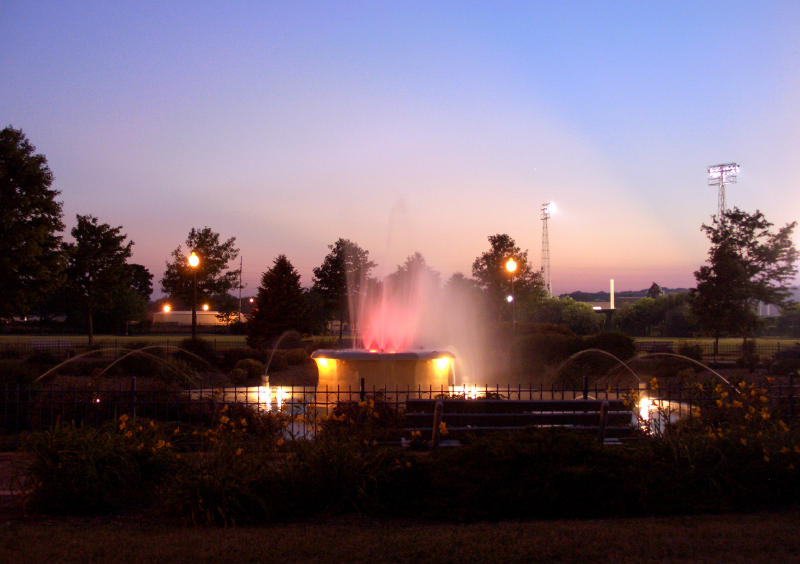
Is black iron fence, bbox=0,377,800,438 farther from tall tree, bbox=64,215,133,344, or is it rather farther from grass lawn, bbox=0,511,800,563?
tall tree, bbox=64,215,133,344

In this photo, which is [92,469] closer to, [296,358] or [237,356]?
[237,356]

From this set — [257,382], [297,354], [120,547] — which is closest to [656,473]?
[120,547]

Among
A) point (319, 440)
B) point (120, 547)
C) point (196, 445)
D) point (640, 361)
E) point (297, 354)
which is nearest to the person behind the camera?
point (120, 547)

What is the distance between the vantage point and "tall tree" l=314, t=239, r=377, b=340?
50.0 meters

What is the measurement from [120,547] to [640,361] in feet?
72.6

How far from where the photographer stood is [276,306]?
40344 mm

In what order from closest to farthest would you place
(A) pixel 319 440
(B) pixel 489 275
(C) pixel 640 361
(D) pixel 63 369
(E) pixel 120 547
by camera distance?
(E) pixel 120 547 < (A) pixel 319 440 < (D) pixel 63 369 < (C) pixel 640 361 < (B) pixel 489 275

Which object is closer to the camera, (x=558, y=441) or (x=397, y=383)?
(x=558, y=441)

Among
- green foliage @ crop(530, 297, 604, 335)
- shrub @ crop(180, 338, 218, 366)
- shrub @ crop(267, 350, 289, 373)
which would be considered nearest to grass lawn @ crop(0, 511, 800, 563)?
shrub @ crop(267, 350, 289, 373)

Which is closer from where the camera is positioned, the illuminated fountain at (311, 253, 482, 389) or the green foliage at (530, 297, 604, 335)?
the illuminated fountain at (311, 253, 482, 389)

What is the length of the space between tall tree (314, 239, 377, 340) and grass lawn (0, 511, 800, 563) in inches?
1706

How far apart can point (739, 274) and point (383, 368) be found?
23.6 meters

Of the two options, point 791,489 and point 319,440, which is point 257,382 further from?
point 791,489

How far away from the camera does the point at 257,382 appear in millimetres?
23406
